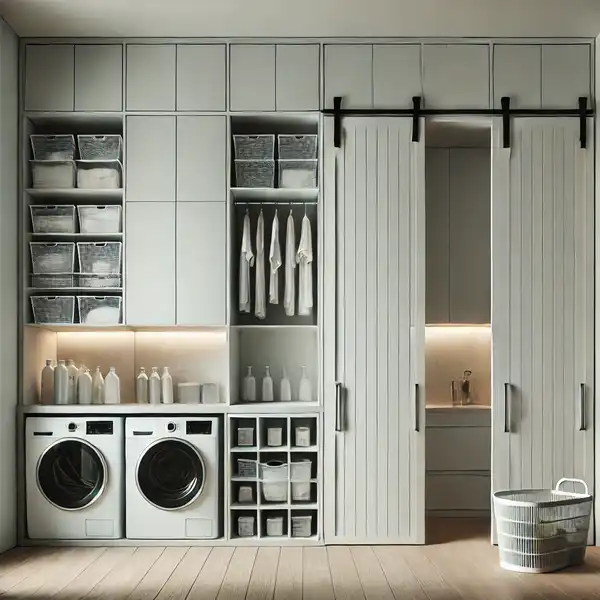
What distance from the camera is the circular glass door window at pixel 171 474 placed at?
17.8 feet

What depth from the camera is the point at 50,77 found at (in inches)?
220

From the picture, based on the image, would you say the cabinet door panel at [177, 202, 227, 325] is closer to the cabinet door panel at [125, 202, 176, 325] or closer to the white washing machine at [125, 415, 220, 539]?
the cabinet door panel at [125, 202, 176, 325]

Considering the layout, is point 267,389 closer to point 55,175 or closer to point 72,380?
point 72,380

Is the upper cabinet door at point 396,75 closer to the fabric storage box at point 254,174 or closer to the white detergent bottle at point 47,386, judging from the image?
the fabric storage box at point 254,174

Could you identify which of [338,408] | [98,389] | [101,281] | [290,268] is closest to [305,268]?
[290,268]

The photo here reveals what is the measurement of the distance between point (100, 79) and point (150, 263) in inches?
45.9

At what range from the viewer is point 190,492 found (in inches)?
215

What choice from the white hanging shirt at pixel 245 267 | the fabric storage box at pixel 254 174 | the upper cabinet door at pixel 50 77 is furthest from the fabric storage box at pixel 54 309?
the fabric storage box at pixel 254 174

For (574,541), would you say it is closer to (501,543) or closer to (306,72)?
(501,543)

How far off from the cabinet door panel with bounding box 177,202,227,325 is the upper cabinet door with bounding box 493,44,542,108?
1849mm

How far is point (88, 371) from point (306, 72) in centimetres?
233

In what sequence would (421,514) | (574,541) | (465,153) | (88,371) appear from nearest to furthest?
1. (574,541)
2. (421,514)
3. (88,371)
4. (465,153)

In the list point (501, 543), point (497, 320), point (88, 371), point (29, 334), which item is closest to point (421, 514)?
point (501, 543)

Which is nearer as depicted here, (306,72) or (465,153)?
(306,72)
